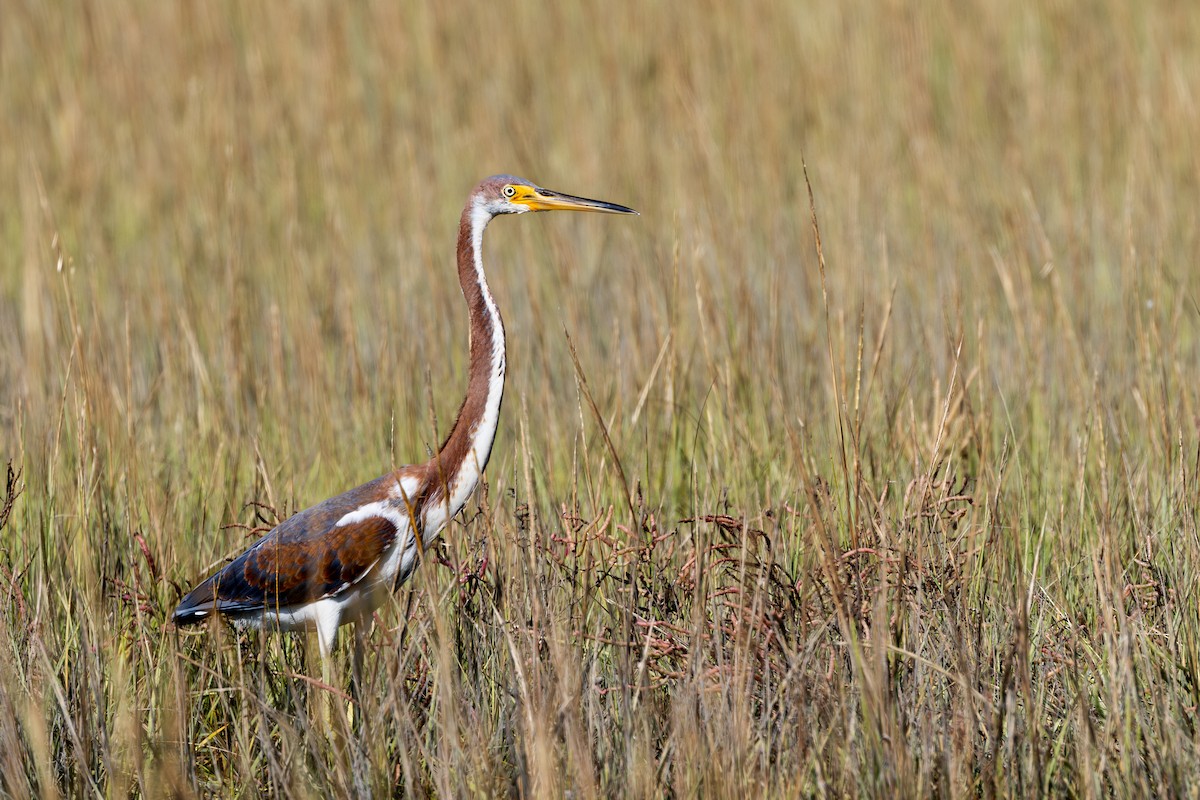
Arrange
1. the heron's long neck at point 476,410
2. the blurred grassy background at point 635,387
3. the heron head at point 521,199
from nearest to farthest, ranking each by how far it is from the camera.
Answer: the blurred grassy background at point 635,387 → the heron's long neck at point 476,410 → the heron head at point 521,199

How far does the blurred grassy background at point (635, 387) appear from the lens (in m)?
2.40

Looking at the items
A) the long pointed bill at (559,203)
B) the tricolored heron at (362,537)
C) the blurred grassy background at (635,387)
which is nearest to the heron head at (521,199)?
the long pointed bill at (559,203)

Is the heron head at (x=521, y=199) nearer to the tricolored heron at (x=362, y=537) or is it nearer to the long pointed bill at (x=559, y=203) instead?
the long pointed bill at (x=559, y=203)

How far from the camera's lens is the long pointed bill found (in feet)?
10.8

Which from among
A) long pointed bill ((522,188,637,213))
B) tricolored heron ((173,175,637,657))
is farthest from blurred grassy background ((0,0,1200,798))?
long pointed bill ((522,188,637,213))

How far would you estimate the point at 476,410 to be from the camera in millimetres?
2992

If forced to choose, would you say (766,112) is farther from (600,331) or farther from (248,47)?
(248,47)

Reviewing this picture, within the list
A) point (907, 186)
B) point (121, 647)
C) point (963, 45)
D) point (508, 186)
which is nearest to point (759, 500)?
point (508, 186)

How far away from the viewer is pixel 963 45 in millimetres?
6500

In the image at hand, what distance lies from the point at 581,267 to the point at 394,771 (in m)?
3.10

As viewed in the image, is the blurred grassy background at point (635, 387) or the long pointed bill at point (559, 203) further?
the long pointed bill at point (559, 203)

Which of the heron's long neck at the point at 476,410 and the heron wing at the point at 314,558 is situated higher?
the heron's long neck at the point at 476,410

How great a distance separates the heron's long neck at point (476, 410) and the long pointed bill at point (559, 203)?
12.0 inches

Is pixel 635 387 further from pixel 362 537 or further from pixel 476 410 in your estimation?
pixel 362 537
